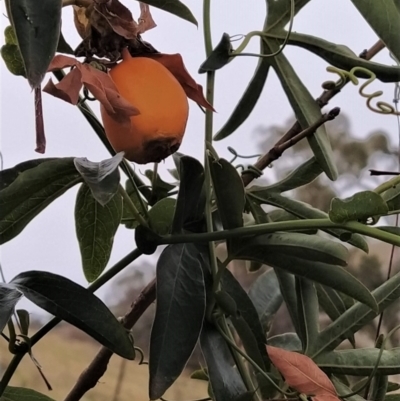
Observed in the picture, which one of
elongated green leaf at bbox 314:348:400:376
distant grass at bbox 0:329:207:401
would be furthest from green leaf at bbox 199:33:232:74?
distant grass at bbox 0:329:207:401

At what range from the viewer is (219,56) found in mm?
395

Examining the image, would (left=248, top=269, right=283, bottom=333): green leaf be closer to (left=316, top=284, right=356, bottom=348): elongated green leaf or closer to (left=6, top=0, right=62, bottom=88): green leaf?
(left=316, top=284, right=356, bottom=348): elongated green leaf

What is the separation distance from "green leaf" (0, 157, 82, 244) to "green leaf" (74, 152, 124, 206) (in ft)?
0.16

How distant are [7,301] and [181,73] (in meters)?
0.16

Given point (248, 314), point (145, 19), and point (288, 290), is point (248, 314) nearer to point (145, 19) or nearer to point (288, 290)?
point (288, 290)

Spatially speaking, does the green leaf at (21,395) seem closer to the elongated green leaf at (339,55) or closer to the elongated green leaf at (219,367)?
the elongated green leaf at (219,367)

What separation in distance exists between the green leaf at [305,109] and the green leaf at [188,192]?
8cm

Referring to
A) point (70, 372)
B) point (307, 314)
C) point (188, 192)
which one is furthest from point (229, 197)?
point (70, 372)

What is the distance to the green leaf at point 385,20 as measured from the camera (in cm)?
38

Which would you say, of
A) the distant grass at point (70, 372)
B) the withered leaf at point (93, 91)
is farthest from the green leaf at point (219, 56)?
the distant grass at point (70, 372)

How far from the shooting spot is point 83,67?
31 cm

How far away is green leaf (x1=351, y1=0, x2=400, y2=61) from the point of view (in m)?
0.38

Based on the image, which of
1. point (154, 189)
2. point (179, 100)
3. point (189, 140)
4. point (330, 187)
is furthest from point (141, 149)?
point (330, 187)

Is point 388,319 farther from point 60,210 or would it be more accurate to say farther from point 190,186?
point 190,186
